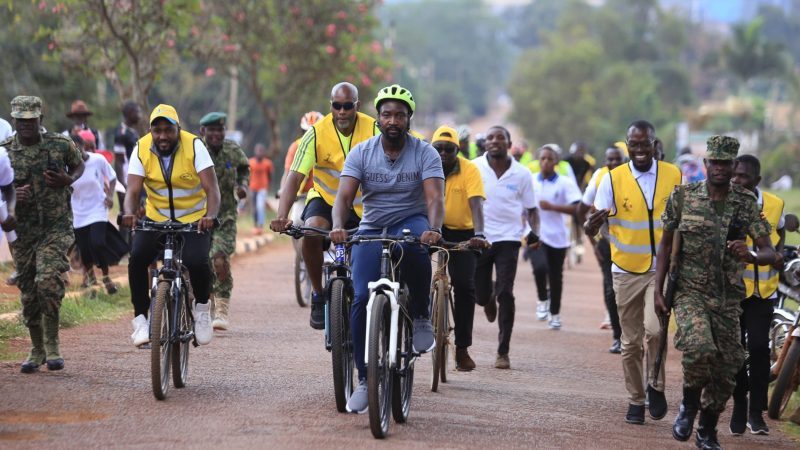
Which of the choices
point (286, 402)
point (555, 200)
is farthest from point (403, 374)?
point (555, 200)

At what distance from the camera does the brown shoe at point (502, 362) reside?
12.2m

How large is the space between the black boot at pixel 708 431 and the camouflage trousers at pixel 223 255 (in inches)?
230

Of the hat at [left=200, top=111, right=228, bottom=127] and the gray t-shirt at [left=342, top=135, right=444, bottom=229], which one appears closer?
the gray t-shirt at [left=342, top=135, right=444, bottom=229]

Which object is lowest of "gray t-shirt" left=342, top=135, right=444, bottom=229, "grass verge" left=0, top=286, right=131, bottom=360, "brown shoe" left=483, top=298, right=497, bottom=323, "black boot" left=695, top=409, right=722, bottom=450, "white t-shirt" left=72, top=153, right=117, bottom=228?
"black boot" left=695, top=409, right=722, bottom=450

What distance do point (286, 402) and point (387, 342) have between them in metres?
1.30

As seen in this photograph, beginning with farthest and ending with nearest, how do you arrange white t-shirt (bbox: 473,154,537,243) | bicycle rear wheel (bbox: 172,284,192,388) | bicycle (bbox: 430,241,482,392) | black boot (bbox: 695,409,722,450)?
white t-shirt (bbox: 473,154,537,243), bicycle (bbox: 430,241,482,392), bicycle rear wheel (bbox: 172,284,192,388), black boot (bbox: 695,409,722,450)

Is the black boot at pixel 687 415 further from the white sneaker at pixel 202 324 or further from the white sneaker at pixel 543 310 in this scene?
the white sneaker at pixel 543 310

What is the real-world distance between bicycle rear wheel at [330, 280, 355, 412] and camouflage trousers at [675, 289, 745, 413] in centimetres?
206

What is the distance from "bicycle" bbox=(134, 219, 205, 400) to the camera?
357 inches

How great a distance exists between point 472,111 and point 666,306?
15462cm

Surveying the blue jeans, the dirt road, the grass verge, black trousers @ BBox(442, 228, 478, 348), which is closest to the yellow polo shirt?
black trousers @ BBox(442, 228, 478, 348)

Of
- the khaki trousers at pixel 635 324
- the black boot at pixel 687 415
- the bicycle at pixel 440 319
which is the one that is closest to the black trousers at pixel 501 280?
the bicycle at pixel 440 319

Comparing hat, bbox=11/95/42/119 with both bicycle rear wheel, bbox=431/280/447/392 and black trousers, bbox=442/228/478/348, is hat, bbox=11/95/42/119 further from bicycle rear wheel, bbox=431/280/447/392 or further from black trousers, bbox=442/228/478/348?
black trousers, bbox=442/228/478/348

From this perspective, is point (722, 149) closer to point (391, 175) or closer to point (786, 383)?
point (391, 175)
